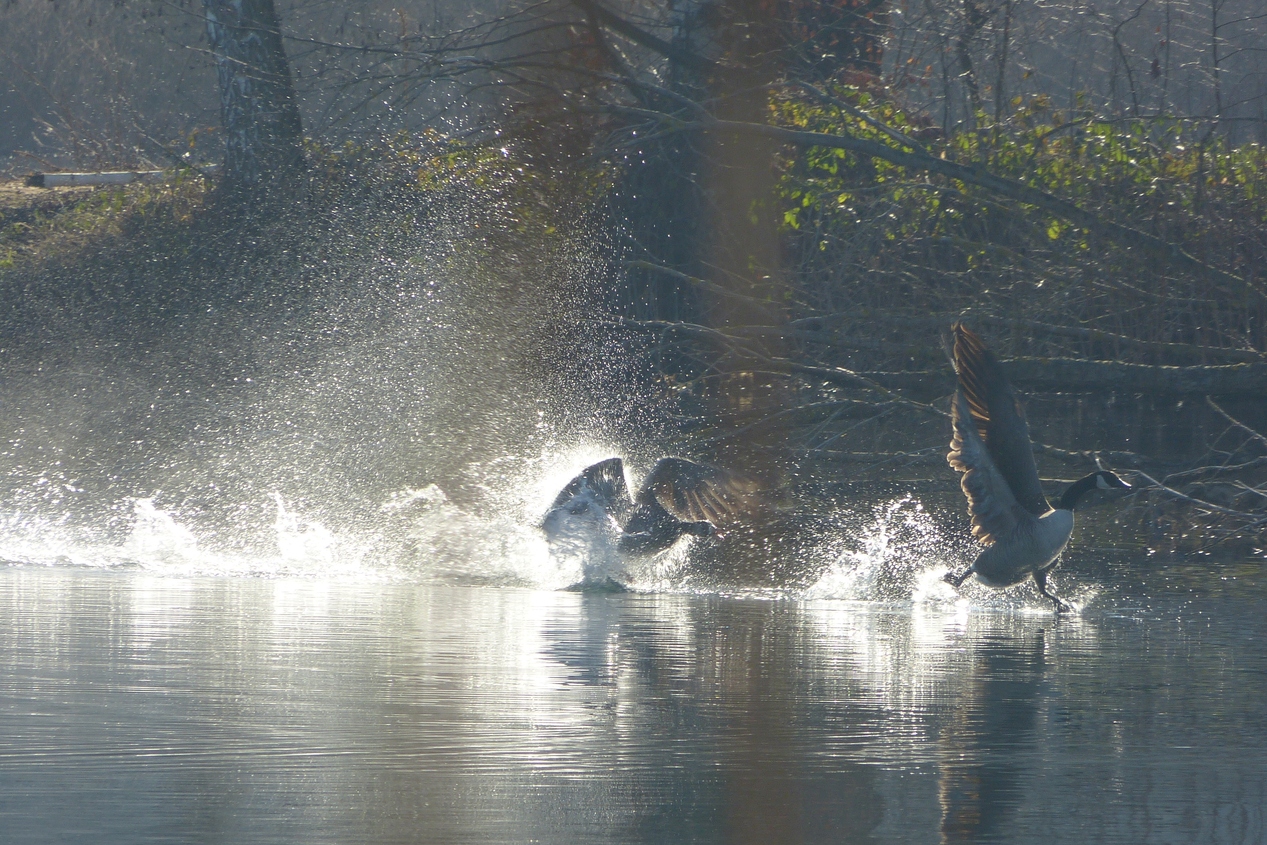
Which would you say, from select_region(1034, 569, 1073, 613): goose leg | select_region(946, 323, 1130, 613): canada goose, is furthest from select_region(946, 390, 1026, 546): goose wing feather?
select_region(1034, 569, 1073, 613): goose leg

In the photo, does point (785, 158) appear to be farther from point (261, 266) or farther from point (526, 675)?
point (526, 675)

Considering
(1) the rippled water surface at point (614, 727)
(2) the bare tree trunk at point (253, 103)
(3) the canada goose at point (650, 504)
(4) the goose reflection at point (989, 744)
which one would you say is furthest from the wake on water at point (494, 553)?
(2) the bare tree trunk at point (253, 103)

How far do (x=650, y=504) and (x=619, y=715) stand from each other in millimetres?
4356

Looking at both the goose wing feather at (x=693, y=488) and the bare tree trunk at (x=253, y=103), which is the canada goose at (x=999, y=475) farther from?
the bare tree trunk at (x=253, y=103)

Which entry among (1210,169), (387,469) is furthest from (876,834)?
(387,469)

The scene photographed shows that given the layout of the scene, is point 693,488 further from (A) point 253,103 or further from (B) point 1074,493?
(A) point 253,103

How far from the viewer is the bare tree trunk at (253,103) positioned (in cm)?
1352

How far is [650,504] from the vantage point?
28.4ft

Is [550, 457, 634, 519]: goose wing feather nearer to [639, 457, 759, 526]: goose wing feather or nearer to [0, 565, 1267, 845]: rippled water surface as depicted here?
[639, 457, 759, 526]: goose wing feather

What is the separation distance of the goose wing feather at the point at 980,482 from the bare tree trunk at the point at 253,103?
743cm

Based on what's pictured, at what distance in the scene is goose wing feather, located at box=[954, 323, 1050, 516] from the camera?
23.5ft

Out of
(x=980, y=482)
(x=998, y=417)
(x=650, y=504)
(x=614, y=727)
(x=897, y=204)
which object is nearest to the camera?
(x=614, y=727)

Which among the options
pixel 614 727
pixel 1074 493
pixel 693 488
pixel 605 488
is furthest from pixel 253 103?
pixel 614 727

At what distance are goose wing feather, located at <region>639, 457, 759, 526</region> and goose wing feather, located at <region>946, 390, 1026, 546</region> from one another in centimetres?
182
